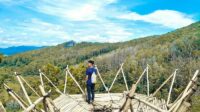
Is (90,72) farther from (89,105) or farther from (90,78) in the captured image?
(89,105)

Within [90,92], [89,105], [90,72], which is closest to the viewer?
[90,72]

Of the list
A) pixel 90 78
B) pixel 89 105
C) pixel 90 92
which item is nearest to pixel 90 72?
pixel 90 78

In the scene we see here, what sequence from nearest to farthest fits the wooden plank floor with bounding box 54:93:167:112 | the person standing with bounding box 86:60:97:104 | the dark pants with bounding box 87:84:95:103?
the wooden plank floor with bounding box 54:93:167:112, the person standing with bounding box 86:60:97:104, the dark pants with bounding box 87:84:95:103

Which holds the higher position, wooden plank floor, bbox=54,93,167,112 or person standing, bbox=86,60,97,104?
person standing, bbox=86,60,97,104

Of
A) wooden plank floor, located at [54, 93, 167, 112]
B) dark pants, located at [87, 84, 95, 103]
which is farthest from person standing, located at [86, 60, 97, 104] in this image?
wooden plank floor, located at [54, 93, 167, 112]

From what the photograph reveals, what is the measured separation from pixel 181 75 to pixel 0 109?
114 feet

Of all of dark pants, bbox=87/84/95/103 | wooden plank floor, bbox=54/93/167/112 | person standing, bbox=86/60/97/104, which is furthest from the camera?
dark pants, bbox=87/84/95/103

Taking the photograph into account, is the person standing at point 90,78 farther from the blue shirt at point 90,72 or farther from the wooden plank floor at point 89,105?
the wooden plank floor at point 89,105

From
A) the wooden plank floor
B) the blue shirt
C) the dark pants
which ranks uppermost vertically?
the blue shirt

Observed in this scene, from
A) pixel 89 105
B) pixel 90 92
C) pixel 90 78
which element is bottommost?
pixel 89 105

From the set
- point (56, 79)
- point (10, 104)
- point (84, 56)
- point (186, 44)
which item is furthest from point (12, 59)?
point (10, 104)

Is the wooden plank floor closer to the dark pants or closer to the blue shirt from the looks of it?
the dark pants

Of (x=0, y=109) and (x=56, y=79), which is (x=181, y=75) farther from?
(x=0, y=109)

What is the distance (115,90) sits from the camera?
30984 mm
